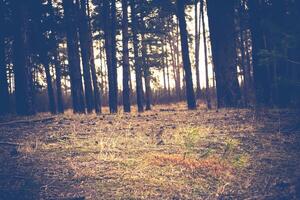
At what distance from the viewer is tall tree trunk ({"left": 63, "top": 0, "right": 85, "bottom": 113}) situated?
16.0 meters

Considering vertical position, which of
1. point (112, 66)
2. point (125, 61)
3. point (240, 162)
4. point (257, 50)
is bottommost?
point (240, 162)

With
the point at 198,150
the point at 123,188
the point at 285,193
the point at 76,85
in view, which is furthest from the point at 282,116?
the point at 76,85

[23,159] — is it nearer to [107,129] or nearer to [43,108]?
[107,129]

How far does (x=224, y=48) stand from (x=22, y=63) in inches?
327

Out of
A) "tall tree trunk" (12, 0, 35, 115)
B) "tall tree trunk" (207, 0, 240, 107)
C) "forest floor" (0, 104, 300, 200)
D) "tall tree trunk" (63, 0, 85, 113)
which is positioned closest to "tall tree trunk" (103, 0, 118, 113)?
"tall tree trunk" (63, 0, 85, 113)

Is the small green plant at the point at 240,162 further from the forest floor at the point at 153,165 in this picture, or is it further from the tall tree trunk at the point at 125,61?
the tall tree trunk at the point at 125,61

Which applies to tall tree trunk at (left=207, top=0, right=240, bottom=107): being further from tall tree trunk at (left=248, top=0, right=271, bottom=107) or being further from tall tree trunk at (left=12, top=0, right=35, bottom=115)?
tall tree trunk at (left=12, top=0, right=35, bottom=115)

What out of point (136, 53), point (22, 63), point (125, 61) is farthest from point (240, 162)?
point (136, 53)

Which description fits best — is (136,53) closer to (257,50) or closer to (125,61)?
(125,61)

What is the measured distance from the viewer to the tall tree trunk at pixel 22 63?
509 inches

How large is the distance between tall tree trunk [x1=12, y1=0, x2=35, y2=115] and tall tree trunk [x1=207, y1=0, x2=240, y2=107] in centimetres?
774

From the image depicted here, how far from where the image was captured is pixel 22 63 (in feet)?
42.5

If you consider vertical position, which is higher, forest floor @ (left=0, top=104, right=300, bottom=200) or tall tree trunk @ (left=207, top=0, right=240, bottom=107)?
tall tree trunk @ (left=207, top=0, right=240, bottom=107)

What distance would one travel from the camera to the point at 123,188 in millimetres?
4117
